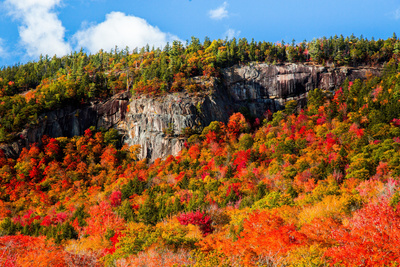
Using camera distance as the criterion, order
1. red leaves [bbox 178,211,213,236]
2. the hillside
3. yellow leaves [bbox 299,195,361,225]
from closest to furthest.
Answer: the hillside
yellow leaves [bbox 299,195,361,225]
red leaves [bbox 178,211,213,236]

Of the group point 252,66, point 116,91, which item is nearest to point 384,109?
point 252,66

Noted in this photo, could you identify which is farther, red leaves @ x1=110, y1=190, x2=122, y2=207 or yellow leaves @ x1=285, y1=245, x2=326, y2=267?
red leaves @ x1=110, y1=190, x2=122, y2=207

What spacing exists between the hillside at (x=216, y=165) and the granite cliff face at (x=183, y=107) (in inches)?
21.5

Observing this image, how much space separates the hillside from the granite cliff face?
0.55 meters

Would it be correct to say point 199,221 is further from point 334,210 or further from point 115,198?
point 115,198

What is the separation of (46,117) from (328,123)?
96.4m

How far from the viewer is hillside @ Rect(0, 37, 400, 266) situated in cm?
2448

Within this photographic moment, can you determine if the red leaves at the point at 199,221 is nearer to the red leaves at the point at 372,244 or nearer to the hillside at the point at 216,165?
the hillside at the point at 216,165

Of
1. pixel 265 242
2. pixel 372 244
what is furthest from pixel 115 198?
pixel 372 244

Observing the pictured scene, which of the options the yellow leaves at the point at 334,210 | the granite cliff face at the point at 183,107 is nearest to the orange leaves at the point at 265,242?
the yellow leaves at the point at 334,210

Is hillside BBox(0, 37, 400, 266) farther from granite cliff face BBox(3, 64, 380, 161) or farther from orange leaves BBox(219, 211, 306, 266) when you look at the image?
granite cliff face BBox(3, 64, 380, 161)

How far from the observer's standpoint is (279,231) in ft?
80.3

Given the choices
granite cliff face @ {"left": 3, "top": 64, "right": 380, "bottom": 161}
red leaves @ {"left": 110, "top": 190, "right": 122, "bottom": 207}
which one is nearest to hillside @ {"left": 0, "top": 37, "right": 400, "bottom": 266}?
granite cliff face @ {"left": 3, "top": 64, "right": 380, "bottom": 161}

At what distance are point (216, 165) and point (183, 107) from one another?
2756cm
